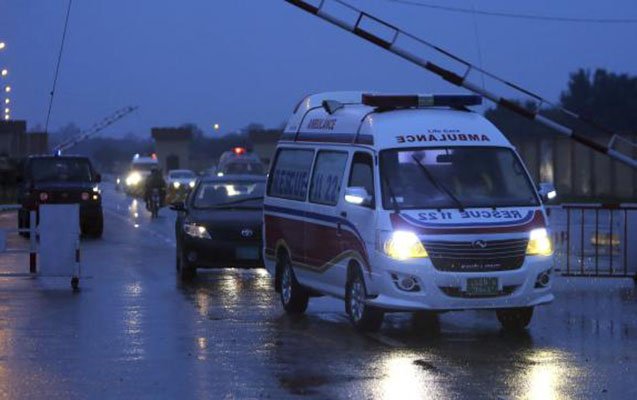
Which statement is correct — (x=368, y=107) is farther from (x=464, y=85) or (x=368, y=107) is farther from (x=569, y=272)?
(x=464, y=85)

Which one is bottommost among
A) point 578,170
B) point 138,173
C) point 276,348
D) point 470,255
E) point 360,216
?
point 276,348

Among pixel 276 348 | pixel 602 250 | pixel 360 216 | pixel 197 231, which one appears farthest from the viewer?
pixel 602 250

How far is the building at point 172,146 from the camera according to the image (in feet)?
334

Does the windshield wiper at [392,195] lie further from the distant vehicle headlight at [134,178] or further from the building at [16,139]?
the building at [16,139]

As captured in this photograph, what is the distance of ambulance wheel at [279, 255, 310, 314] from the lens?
51.0 feet

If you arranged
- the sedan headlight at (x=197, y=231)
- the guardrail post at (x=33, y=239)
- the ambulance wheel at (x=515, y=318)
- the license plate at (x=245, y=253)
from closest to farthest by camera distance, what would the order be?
the ambulance wheel at (x=515, y=318) → the guardrail post at (x=33, y=239) → the license plate at (x=245, y=253) → the sedan headlight at (x=197, y=231)

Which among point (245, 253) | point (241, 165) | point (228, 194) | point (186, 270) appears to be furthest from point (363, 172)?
point (241, 165)

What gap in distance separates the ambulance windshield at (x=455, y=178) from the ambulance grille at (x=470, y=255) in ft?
1.93

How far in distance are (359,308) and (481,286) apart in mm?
1395

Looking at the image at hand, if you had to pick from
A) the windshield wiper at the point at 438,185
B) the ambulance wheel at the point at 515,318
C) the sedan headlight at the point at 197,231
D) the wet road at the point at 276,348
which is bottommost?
the wet road at the point at 276,348

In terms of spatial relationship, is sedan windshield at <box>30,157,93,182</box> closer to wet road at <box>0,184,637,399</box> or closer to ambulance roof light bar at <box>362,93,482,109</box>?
wet road at <box>0,184,637,399</box>

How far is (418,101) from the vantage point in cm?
1448

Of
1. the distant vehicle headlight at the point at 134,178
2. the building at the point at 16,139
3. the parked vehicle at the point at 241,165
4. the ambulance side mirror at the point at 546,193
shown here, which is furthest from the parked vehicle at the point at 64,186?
the building at the point at 16,139

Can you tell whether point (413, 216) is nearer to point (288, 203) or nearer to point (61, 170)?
point (288, 203)
